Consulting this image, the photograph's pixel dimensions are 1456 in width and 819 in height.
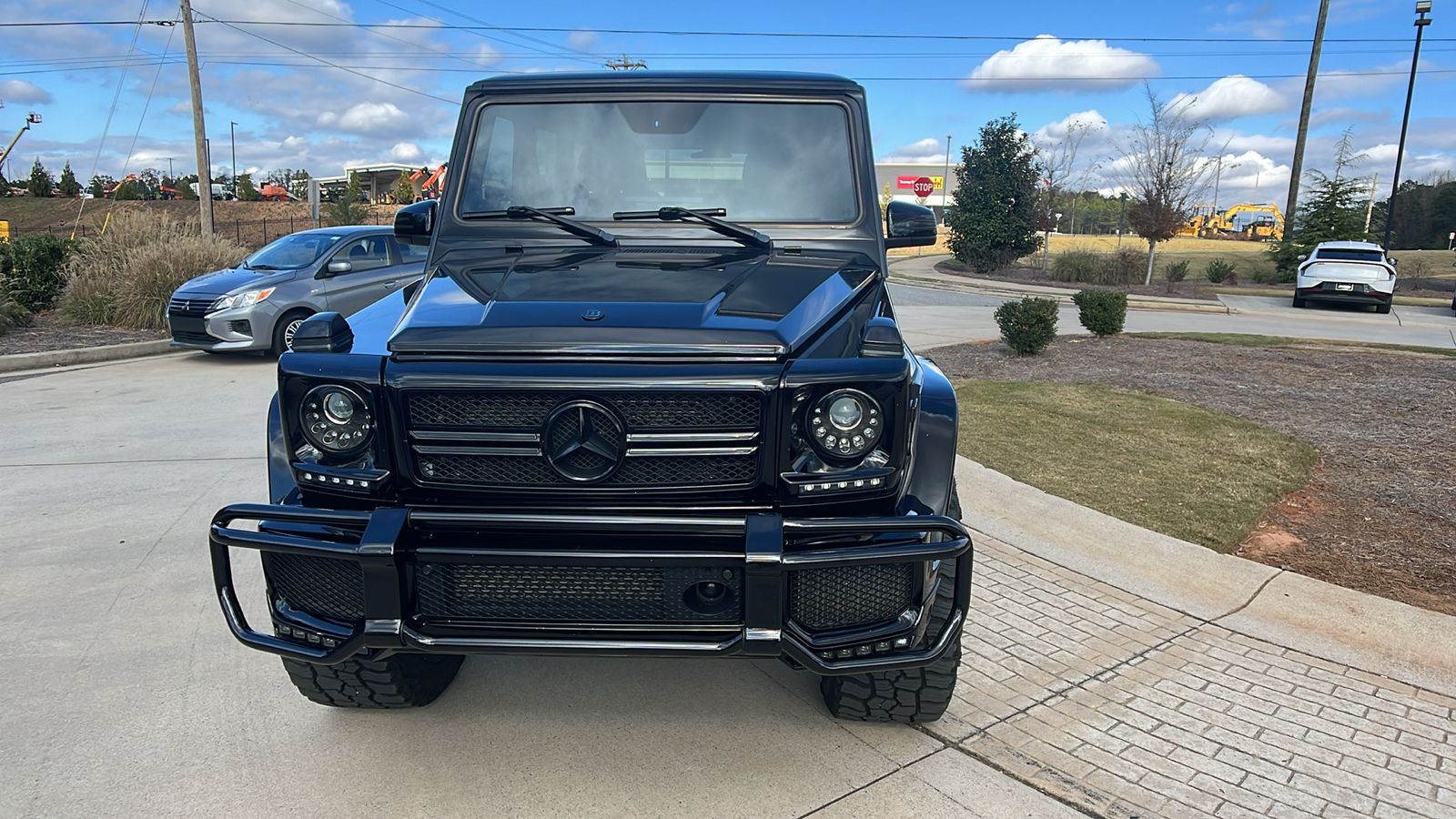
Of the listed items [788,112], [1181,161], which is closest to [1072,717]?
[788,112]

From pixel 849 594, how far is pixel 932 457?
1.71 ft

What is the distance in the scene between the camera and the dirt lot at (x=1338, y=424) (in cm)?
446

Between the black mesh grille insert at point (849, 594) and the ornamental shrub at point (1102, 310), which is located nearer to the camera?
the black mesh grille insert at point (849, 594)

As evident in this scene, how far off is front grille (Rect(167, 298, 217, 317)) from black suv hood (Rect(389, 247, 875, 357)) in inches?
348

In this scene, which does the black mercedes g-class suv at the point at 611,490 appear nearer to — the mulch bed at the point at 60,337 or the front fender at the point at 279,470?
the front fender at the point at 279,470

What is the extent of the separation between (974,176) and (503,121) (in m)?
29.4

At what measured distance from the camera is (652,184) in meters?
3.52

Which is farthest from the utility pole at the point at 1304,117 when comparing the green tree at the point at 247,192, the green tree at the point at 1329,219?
the green tree at the point at 247,192

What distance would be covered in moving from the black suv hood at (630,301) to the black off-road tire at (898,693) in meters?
0.77

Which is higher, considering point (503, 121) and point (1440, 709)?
point (503, 121)

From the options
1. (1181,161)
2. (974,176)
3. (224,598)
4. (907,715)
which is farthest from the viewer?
(974,176)

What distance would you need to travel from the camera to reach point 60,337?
12219 millimetres

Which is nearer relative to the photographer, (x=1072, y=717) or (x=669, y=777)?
(x=669, y=777)

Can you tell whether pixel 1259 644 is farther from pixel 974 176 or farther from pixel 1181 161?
pixel 974 176
